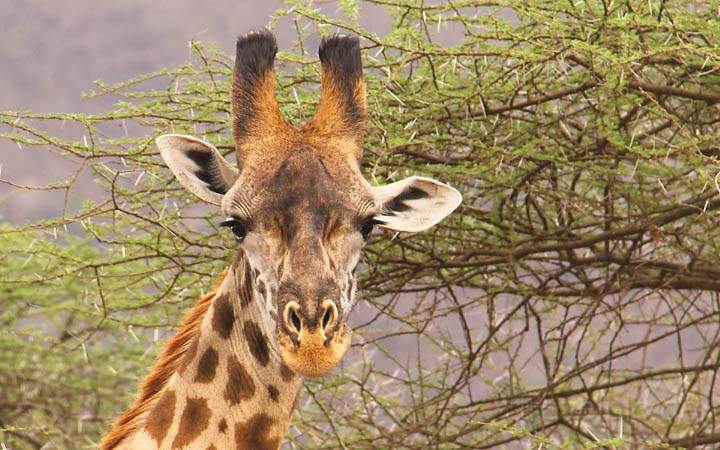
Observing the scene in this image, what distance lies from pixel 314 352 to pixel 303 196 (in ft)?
2.00

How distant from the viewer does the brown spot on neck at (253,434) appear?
4.36 meters

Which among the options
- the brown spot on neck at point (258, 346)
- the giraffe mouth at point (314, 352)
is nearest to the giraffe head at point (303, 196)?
the giraffe mouth at point (314, 352)

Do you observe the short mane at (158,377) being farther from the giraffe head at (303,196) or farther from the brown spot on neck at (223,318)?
the giraffe head at (303,196)

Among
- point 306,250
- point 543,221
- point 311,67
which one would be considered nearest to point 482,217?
point 543,221

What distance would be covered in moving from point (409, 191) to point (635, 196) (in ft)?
10.2

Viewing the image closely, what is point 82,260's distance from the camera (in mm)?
7223

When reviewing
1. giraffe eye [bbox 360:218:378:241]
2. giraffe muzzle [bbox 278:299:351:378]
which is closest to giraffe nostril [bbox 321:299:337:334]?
giraffe muzzle [bbox 278:299:351:378]

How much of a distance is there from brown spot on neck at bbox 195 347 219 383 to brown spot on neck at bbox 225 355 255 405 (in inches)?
2.4

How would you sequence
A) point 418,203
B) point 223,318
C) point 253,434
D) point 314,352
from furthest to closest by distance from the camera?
point 418,203 < point 223,318 < point 253,434 < point 314,352

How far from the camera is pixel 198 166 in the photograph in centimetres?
452

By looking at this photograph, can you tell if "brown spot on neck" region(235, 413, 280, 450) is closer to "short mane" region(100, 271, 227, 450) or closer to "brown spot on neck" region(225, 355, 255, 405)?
"brown spot on neck" region(225, 355, 255, 405)

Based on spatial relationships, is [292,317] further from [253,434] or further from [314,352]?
[253,434]

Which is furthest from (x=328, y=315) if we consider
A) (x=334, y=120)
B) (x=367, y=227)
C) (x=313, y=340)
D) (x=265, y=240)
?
(x=334, y=120)

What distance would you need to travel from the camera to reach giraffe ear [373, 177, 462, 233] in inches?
179
